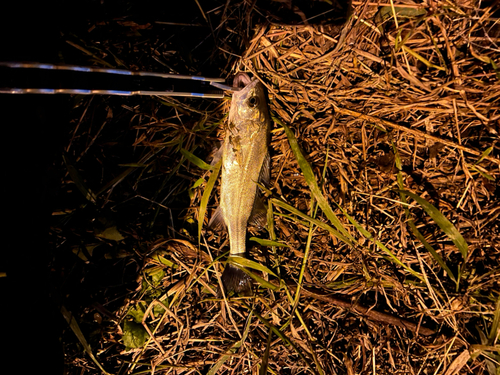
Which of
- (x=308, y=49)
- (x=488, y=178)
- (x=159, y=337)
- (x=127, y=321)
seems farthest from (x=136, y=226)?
(x=488, y=178)

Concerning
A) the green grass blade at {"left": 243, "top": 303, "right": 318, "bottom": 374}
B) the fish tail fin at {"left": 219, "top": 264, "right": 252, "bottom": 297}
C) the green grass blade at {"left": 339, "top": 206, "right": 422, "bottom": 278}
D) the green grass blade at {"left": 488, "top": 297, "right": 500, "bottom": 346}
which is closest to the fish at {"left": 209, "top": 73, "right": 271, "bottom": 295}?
the fish tail fin at {"left": 219, "top": 264, "right": 252, "bottom": 297}

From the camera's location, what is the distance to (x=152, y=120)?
7.04ft

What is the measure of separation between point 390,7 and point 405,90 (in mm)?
534

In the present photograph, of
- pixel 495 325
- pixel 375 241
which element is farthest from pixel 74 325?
pixel 495 325

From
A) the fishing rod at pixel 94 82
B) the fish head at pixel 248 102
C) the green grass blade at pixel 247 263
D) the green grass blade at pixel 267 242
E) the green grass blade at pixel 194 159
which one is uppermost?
the fishing rod at pixel 94 82

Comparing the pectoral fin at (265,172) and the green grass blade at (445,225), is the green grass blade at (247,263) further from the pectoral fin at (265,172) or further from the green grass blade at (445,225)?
the green grass blade at (445,225)

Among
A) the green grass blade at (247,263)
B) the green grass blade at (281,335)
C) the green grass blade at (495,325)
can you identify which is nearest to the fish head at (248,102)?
the green grass blade at (247,263)

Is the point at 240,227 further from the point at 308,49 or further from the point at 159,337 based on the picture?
the point at 308,49

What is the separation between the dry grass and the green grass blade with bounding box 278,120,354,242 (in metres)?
0.06

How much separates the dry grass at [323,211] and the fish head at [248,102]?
0.14 metres

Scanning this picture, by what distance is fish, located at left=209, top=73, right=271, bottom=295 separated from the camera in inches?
78.2

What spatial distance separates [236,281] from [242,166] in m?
0.87

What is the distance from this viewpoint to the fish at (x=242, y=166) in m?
1.99

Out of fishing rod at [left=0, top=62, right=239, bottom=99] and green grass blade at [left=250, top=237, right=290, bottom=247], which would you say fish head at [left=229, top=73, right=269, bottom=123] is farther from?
green grass blade at [left=250, top=237, right=290, bottom=247]
